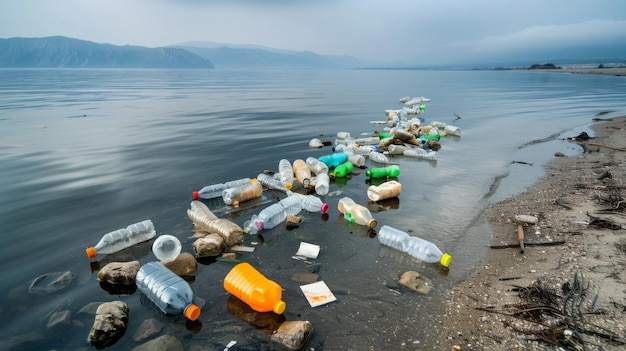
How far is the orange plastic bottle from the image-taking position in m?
3.52

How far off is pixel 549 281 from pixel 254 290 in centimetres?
365

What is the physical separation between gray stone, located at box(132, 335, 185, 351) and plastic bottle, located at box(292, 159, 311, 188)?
14.8ft

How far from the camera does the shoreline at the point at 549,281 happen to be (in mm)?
3111

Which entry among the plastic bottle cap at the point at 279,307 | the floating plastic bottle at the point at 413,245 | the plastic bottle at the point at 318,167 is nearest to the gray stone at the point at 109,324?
the plastic bottle cap at the point at 279,307

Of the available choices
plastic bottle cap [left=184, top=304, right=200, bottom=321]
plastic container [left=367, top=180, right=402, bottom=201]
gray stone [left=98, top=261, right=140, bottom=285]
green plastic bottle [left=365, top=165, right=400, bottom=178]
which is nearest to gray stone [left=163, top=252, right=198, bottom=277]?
gray stone [left=98, top=261, right=140, bottom=285]

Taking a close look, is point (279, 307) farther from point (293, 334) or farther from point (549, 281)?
point (549, 281)

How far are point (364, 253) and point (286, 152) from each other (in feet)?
20.5

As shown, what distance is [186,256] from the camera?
445 cm

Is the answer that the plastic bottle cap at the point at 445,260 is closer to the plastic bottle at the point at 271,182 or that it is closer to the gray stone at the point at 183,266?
the gray stone at the point at 183,266

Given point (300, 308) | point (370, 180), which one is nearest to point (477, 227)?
point (370, 180)

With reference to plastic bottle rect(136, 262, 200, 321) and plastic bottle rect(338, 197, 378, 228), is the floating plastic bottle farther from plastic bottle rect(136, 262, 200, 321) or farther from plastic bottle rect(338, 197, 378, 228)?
plastic bottle rect(136, 262, 200, 321)

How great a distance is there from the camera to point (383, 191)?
675 centimetres

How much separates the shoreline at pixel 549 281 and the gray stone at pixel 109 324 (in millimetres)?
3259

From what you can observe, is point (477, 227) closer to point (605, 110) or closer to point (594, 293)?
point (594, 293)
